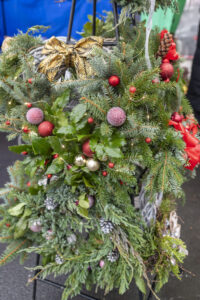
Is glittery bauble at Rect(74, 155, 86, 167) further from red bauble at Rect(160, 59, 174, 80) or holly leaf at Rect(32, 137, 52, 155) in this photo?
red bauble at Rect(160, 59, 174, 80)

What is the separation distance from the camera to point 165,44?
681 mm

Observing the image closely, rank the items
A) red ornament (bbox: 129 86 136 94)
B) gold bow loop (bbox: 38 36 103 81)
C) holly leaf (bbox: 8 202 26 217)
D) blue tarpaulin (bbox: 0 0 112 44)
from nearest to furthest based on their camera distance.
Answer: red ornament (bbox: 129 86 136 94)
gold bow loop (bbox: 38 36 103 81)
holly leaf (bbox: 8 202 26 217)
blue tarpaulin (bbox: 0 0 112 44)

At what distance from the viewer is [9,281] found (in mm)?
1085

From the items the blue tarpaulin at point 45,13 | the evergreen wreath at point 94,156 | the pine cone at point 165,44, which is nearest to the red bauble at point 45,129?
the evergreen wreath at point 94,156

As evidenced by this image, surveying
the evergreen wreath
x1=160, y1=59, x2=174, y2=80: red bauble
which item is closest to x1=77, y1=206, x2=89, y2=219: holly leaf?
the evergreen wreath

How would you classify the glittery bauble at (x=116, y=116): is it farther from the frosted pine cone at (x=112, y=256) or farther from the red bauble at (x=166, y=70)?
the frosted pine cone at (x=112, y=256)

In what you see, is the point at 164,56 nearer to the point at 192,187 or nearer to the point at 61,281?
the point at 61,281

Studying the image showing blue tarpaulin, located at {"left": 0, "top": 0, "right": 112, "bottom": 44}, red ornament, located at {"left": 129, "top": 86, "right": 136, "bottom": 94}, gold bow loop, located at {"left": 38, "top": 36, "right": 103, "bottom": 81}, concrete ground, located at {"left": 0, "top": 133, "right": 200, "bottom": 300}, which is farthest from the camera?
blue tarpaulin, located at {"left": 0, "top": 0, "right": 112, "bottom": 44}

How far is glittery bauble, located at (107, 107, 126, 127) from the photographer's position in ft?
1.71

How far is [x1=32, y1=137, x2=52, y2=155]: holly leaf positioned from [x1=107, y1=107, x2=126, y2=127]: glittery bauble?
0.16m

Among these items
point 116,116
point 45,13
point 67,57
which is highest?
point 45,13

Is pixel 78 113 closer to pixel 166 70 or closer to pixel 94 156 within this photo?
pixel 94 156

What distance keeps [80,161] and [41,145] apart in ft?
0.33

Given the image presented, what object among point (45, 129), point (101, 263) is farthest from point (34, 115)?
point (101, 263)
